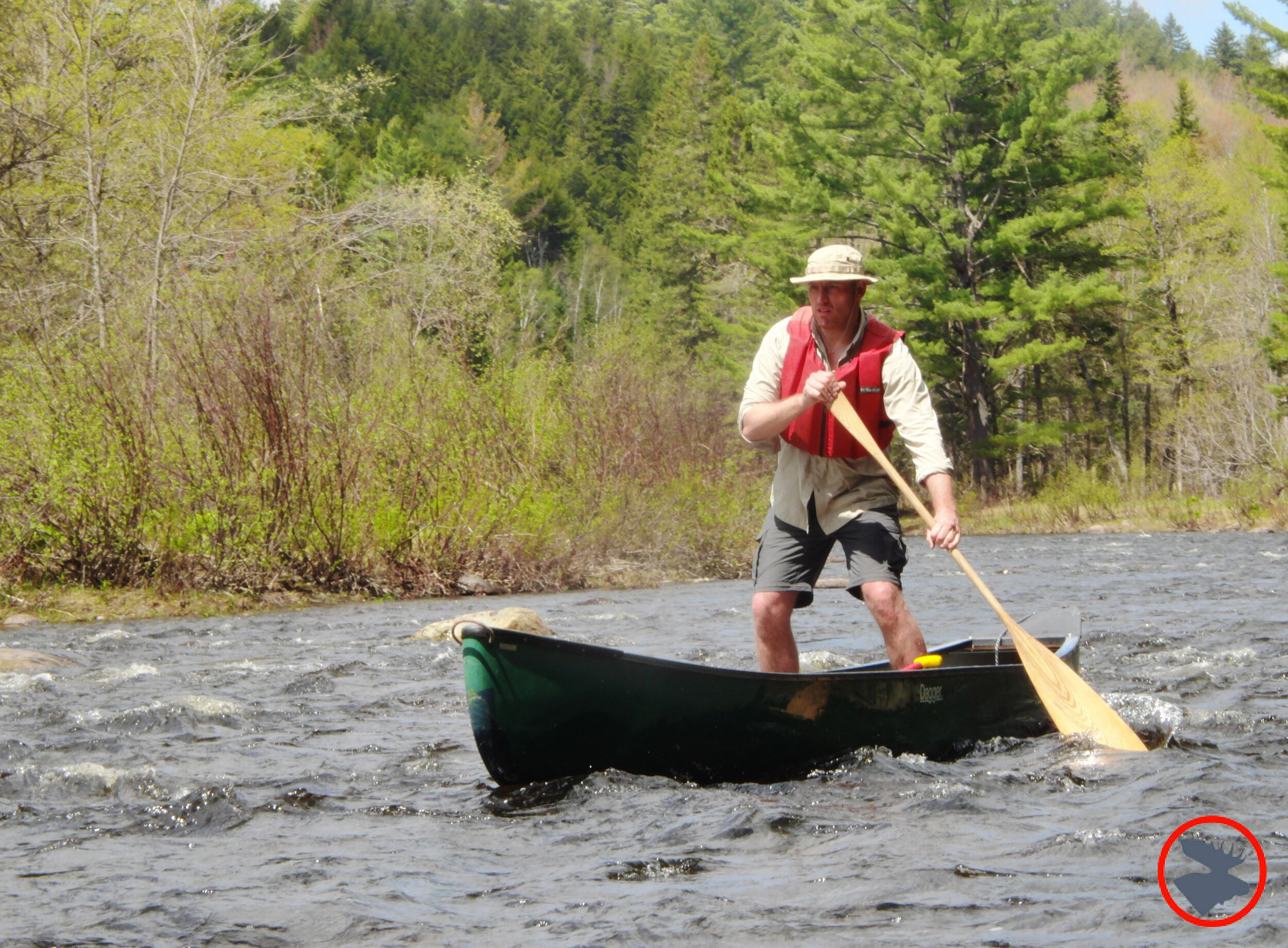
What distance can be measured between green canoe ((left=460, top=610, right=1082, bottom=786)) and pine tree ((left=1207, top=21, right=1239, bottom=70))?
285 ft

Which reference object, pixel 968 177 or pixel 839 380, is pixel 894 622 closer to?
pixel 839 380

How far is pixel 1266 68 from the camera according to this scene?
2678 centimetres

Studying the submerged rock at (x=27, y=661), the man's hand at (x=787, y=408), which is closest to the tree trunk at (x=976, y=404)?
the submerged rock at (x=27, y=661)

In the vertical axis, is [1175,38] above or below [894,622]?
above

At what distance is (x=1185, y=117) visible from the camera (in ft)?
134

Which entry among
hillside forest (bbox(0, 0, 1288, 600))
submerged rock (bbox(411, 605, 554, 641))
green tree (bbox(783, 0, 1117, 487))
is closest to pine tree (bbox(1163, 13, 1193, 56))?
hillside forest (bbox(0, 0, 1288, 600))

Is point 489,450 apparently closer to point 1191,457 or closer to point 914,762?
point 914,762

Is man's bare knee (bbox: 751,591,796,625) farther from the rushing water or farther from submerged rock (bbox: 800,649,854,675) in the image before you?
submerged rock (bbox: 800,649,854,675)

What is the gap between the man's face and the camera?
463cm

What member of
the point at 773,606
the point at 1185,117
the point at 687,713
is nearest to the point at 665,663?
the point at 687,713

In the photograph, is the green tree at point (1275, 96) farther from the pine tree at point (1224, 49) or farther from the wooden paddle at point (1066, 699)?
the pine tree at point (1224, 49)

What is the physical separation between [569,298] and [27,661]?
5163 centimetres

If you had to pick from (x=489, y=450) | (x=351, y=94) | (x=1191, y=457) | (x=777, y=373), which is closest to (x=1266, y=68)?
(x=1191, y=457)

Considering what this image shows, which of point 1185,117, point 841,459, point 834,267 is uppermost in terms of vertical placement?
point 1185,117
